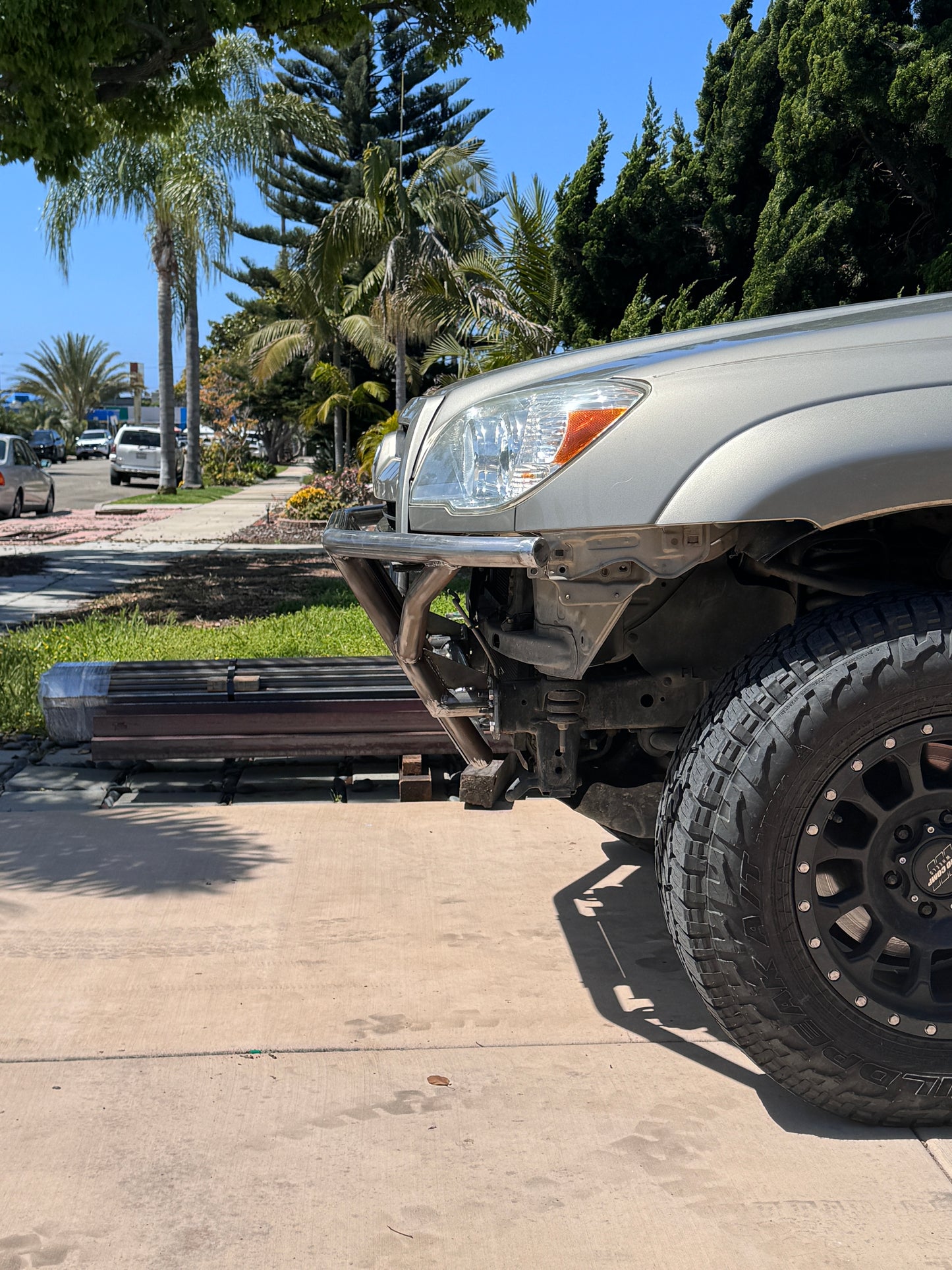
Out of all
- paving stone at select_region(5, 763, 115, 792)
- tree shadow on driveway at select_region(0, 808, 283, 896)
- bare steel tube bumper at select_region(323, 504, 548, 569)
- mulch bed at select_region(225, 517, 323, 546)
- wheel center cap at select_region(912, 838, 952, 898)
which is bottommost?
tree shadow on driveway at select_region(0, 808, 283, 896)

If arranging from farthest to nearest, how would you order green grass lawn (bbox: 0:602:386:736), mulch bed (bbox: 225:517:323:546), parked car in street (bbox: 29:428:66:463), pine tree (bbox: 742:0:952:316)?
parked car in street (bbox: 29:428:66:463), mulch bed (bbox: 225:517:323:546), pine tree (bbox: 742:0:952:316), green grass lawn (bbox: 0:602:386:736)

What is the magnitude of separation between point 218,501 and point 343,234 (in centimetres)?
879

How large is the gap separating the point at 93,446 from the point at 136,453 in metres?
36.3

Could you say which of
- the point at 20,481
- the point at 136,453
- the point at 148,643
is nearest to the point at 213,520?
the point at 20,481

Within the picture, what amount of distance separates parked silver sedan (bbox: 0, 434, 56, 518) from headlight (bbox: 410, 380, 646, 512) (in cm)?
1911

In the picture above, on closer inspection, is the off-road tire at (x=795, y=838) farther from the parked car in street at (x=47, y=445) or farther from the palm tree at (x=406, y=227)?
the parked car in street at (x=47, y=445)

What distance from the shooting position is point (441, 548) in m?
2.63

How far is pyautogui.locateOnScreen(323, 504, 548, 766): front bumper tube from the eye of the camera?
2537 millimetres

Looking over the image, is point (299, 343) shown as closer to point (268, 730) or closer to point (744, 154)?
point (744, 154)

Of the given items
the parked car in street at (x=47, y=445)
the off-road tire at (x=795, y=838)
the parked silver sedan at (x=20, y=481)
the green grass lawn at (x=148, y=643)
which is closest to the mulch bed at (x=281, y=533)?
the parked silver sedan at (x=20, y=481)

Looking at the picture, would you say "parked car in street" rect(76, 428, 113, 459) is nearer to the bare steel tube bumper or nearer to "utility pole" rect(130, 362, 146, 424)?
"utility pole" rect(130, 362, 146, 424)

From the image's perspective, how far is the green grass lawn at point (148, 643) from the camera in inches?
243

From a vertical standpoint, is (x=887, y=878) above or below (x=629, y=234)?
below

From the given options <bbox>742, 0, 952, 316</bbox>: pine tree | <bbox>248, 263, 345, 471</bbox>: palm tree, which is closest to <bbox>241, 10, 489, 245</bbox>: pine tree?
<bbox>248, 263, 345, 471</bbox>: palm tree
